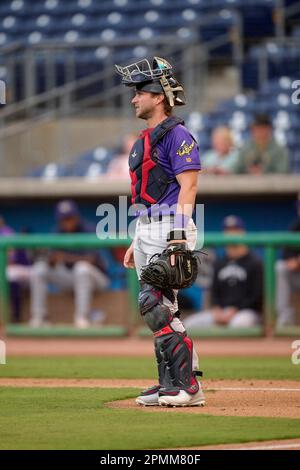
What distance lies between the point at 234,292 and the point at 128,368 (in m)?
2.87

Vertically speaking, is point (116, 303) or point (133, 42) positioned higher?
point (133, 42)

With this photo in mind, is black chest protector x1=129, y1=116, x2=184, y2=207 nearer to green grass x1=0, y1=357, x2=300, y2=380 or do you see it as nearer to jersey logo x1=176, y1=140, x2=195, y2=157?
jersey logo x1=176, y1=140, x2=195, y2=157

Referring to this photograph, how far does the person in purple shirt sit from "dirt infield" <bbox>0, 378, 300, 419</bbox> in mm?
170

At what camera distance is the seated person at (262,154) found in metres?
11.9

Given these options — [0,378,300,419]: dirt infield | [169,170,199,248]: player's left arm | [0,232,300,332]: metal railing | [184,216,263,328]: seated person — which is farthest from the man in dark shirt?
[169,170,199,248]: player's left arm

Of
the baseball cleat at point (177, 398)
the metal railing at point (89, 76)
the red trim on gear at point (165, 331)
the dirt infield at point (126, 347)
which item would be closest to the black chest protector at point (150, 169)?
the red trim on gear at point (165, 331)

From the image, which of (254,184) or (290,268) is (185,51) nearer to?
(254,184)

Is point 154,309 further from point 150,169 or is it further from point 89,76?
point 89,76

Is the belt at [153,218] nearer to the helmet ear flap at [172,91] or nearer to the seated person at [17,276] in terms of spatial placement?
the helmet ear flap at [172,91]

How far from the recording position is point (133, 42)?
14.0 metres

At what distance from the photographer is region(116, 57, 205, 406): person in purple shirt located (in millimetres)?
5680

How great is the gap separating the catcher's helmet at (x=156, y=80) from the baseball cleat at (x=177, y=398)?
156 cm

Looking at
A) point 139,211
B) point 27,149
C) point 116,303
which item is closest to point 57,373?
point 139,211

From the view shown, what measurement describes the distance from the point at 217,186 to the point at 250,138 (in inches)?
32.4
